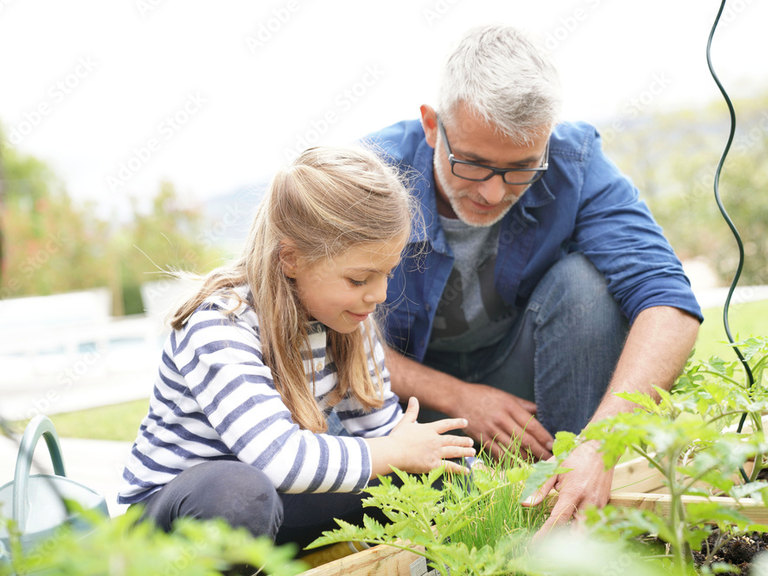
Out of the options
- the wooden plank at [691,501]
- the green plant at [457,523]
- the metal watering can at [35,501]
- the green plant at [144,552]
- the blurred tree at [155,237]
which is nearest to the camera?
the green plant at [144,552]

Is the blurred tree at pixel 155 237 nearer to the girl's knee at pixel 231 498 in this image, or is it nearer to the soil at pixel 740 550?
the girl's knee at pixel 231 498

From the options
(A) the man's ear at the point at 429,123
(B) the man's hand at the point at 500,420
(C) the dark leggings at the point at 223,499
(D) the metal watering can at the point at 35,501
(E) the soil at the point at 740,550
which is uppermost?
(A) the man's ear at the point at 429,123

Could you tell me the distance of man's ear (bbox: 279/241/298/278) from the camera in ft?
4.97

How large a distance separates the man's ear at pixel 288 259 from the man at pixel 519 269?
50 centimetres

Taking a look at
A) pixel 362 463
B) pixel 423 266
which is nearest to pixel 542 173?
pixel 423 266

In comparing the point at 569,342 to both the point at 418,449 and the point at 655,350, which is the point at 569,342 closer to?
the point at 655,350

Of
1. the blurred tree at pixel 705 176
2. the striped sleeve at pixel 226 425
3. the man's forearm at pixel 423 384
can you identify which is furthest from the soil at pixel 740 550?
the blurred tree at pixel 705 176

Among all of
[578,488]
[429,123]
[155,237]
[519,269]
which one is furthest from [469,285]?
[155,237]

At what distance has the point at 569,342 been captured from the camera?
6.31 ft

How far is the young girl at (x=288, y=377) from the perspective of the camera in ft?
4.07

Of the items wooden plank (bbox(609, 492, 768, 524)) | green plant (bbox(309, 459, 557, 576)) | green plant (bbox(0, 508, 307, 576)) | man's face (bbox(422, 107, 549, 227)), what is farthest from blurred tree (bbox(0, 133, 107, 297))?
green plant (bbox(0, 508, 307, 576))

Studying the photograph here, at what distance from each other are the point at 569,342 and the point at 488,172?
53 centimetres

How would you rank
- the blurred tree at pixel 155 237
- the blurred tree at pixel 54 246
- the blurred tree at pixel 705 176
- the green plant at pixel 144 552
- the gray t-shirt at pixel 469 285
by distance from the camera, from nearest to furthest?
the green plant at pixel 144 552, the gray t-shirt at pixel 469 285, the blurred tree at pixel 705 176, the blurred tree at pixel 54 246, the blurred tree at pixel 155 237

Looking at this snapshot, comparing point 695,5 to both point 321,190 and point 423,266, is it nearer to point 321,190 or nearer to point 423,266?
point 423,266
